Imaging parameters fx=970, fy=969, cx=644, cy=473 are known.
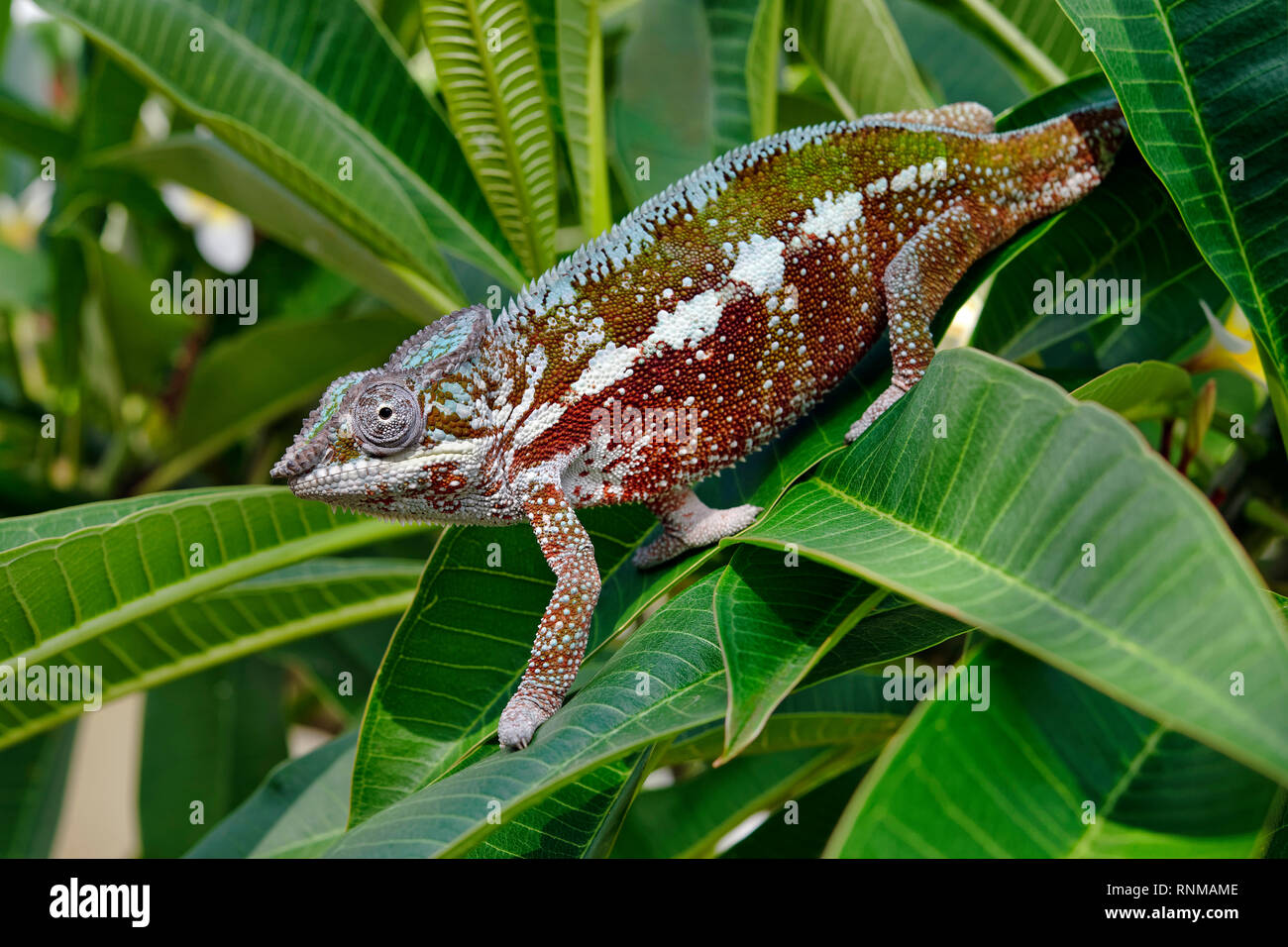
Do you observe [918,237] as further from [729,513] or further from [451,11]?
[451,11]

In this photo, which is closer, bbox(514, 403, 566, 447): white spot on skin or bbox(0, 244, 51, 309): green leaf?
bbox(514, 403, 566, 447): white spot on skin

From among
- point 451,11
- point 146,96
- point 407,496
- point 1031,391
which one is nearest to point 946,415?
point 1031,391

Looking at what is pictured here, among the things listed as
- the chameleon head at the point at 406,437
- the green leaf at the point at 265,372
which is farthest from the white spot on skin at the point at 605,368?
the green leaf at the point at 265,372

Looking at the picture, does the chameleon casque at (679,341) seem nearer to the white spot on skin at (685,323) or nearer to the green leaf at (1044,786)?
the white spot on skin at (685,323)

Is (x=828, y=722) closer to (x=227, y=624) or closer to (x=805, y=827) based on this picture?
(x=805, y=827)

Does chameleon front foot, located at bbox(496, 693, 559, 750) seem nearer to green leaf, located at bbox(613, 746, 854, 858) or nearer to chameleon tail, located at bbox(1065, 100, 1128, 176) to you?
green leaf, located at bbox(613, 746, 854, 858)

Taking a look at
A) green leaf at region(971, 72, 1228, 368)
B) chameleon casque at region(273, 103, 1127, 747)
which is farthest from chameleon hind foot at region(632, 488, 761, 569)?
green leaf at region(971, 72, 1228, 368)
